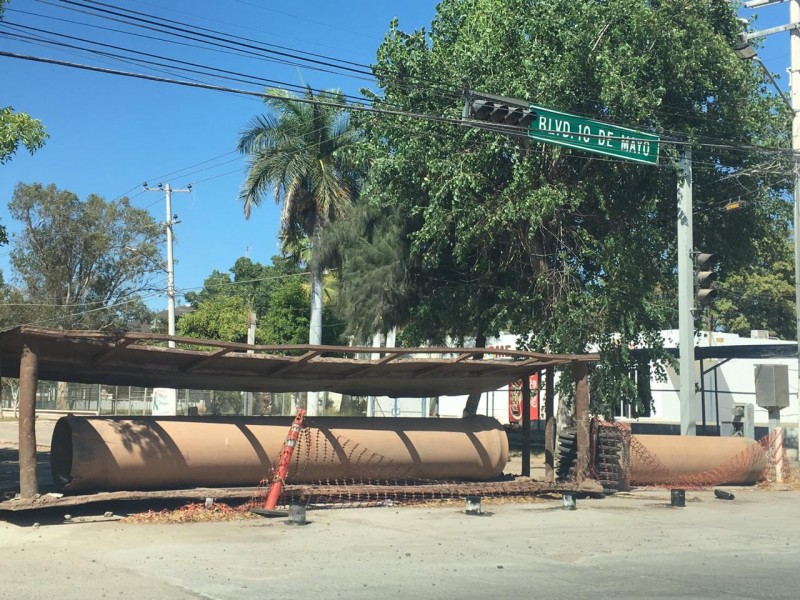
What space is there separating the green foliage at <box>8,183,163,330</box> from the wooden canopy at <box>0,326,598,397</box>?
34.8 metres

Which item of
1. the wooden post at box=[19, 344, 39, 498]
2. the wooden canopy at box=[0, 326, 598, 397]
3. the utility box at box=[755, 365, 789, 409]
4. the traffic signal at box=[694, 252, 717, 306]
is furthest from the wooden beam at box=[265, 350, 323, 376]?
the utility box at box=[755, 365, 789, 409]

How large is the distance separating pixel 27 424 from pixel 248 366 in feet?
11.7

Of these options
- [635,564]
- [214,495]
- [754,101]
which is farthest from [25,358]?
[754,101]

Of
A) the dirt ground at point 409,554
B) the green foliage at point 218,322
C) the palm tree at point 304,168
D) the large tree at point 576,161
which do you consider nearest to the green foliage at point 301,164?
the palm tree at point 304,168

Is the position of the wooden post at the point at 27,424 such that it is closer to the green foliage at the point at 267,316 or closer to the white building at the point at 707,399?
the green foliage at the point at 267,316

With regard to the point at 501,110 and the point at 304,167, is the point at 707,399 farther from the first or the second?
the point at 501,110

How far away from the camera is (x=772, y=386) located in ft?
63.8

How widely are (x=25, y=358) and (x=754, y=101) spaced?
20.4 metres

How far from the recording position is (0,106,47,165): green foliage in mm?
13648

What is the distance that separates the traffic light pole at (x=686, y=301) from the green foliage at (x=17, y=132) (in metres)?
12.5

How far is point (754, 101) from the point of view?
23984 millimetres

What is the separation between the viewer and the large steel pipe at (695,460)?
17.2 m

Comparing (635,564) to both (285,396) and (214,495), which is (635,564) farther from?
(285,396)

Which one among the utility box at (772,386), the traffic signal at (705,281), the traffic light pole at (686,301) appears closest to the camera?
the traffic signal at (705,281)
